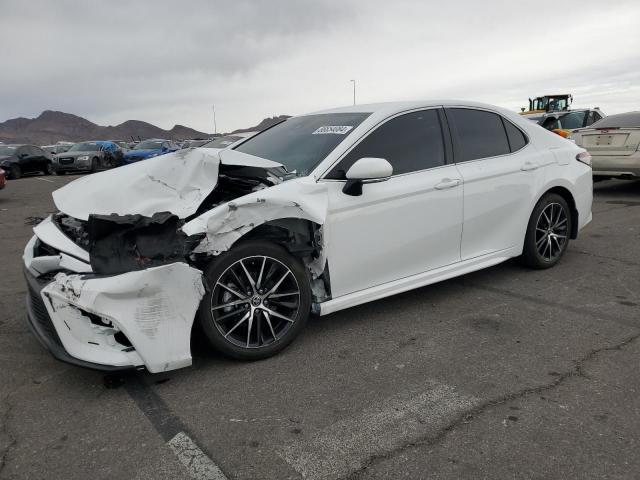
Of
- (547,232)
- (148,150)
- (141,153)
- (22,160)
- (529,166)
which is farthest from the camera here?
(148,150)

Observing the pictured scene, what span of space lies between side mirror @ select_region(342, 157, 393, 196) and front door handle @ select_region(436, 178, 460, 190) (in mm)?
622

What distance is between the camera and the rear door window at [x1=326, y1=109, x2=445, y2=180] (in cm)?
368

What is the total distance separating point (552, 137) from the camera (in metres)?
4.96

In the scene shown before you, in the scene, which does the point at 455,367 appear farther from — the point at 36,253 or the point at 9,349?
the point at 9,349

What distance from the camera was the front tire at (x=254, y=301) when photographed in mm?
3035

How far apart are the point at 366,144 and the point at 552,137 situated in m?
2.33

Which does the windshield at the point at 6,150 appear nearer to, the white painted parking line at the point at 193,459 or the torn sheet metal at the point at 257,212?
the torn sheet metal at the point at 257,212

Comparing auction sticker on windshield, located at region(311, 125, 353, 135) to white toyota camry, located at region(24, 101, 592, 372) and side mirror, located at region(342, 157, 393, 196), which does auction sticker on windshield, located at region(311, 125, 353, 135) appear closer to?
white toyota camry, located at region(24, 101, 592, 372)

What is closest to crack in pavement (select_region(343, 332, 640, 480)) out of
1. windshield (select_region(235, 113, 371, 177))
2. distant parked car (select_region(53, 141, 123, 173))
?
windshield (select_region(235, 113, 371, 177))

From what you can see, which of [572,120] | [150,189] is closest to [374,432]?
[150,189]

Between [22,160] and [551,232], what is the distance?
21.7 m

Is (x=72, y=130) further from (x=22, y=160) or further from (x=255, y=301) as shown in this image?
(x=255, y=301)

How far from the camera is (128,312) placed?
2734 millimetres

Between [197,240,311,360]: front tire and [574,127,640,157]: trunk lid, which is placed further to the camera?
[574,127,640,157]: trunk lid
